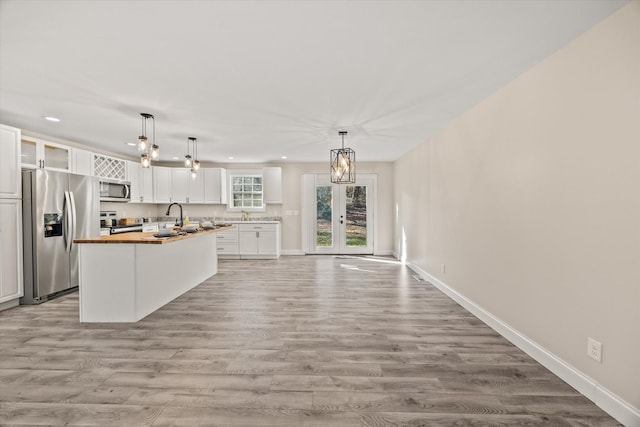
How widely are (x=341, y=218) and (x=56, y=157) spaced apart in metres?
5.69

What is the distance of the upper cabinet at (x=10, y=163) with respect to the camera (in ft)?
11.2

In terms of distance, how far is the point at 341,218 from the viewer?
749 cm

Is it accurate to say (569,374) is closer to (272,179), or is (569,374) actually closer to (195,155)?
(272,179)

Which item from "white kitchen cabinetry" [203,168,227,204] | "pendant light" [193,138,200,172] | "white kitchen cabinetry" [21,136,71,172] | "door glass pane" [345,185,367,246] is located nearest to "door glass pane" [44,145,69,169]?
"white kitchen cabinetry" [21,136,71,172]

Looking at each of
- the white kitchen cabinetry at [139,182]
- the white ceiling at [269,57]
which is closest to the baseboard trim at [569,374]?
the white ceiling at [269,57]

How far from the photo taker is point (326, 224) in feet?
24.6

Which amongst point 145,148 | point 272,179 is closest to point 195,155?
point 272,179

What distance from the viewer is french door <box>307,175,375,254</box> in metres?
7.46

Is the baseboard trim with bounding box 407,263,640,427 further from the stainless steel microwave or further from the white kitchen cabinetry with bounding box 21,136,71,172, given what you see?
the stainless steel microwave

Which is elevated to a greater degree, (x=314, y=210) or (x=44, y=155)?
(x=44, y=155)

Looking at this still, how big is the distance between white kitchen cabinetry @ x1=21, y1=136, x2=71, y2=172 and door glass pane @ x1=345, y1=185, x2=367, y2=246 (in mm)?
5623

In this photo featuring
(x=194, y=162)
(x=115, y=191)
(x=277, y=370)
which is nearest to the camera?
(x=277, y=370)

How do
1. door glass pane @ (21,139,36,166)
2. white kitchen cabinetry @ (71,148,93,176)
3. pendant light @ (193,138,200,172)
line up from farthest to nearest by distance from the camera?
white kitchen cabinetry @ (71,148,93,176) < pendant light @ (193,138,200,172) < door glass pane @ (21,139,36,166)

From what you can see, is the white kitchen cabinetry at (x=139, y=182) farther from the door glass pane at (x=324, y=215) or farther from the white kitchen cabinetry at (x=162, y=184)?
the door glass pane at (x=324, y=215)
